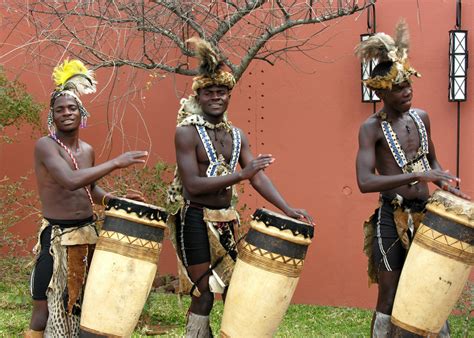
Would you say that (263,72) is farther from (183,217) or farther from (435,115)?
(183,217)

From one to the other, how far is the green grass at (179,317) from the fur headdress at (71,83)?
2.16 m

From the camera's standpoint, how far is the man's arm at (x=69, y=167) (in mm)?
4359

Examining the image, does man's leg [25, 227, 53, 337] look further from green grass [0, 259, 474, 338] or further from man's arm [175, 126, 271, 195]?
green grass [0, 259, 474, 338]

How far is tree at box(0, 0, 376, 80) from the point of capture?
6402 millimetres

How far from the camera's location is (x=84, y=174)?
177 inches

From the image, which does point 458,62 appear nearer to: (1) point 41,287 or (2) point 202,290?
(2) point 202,290

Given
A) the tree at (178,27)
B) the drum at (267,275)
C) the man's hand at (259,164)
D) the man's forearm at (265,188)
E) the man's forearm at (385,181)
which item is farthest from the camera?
the tree at (178,27)

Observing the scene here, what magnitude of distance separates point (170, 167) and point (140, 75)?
108 centimetres

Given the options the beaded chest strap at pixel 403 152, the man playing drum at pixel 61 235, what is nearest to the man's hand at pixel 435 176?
the beaded chest strap at pixel 403 152

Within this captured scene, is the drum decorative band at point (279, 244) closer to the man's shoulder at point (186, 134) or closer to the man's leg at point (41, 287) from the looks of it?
the man's shoulder at point (186, 134)

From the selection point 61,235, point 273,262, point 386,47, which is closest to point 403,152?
point 386,47

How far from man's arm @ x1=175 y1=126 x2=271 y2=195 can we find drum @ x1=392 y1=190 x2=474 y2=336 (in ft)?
3.45

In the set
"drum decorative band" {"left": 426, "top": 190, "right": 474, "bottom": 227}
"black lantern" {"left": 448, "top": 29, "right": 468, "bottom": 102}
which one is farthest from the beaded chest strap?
"black lantern" {"left": 448, "top": 29, "right": 468, "bottom": 102}

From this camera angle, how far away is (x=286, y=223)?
4242mm
